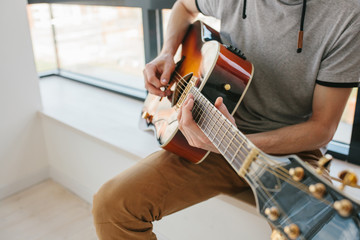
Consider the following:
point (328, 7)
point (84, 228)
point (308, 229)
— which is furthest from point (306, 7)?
point (84, 228)

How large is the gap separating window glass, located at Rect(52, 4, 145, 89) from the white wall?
52cm

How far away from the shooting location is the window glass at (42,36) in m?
2.50

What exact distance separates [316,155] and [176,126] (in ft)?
1.51

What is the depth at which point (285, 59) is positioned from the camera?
3.34 ft

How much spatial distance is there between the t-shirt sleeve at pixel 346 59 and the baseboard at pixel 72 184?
4.54ft

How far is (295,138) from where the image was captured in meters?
0.97

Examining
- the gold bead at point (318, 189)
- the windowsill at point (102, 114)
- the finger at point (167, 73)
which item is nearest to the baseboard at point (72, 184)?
the windowsill at point (102, 114)

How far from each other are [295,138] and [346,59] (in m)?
0.25

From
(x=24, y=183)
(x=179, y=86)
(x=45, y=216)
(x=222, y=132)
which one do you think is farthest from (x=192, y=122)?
(x=24, y=183)

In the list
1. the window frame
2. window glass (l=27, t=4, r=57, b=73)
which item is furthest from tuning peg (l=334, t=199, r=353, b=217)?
window glass (l=27, t=4, r=57, b=73)

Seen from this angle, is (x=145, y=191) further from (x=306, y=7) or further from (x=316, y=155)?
(x=306, y=7)

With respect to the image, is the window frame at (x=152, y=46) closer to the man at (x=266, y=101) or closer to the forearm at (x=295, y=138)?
the man at (x=266, y=101)

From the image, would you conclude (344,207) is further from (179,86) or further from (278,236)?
(179,86)

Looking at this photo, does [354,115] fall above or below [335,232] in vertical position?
below
